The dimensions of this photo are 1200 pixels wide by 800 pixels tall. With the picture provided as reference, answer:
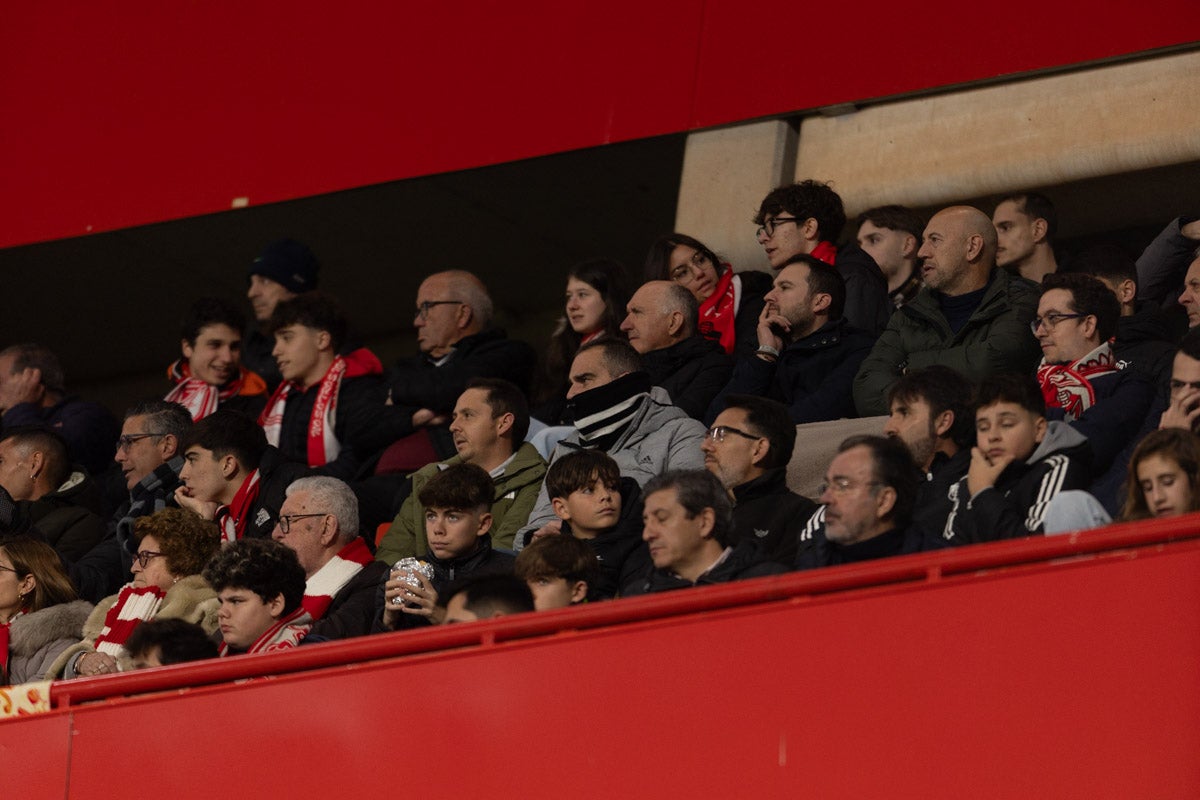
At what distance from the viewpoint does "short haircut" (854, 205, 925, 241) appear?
627cm

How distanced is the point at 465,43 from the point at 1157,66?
103 inches

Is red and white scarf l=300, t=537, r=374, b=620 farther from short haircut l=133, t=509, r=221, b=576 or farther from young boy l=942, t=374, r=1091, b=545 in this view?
young boy l=942, t=374, r=1091, b=545

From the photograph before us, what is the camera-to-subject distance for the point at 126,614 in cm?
570

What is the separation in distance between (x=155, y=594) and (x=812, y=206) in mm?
2205

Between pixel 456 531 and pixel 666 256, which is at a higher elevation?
pixel 666 256

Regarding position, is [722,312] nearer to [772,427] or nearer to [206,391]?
[772,427]

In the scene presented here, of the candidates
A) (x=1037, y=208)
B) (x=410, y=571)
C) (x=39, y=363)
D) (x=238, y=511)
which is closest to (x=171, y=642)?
(x=410, y=571)

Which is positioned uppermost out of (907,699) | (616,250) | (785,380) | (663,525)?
(616,250)

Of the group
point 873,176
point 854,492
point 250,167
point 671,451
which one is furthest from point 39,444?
point 854,492

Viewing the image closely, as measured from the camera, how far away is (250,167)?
8383 millimetres

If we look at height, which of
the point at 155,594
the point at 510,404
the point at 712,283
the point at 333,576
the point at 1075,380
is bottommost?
the point at 155,594

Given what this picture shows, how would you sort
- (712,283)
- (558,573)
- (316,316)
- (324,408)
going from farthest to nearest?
(316,316) → (324,408) → (712,283) → (558,573)

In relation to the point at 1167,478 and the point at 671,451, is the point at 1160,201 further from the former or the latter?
the point at 1167,478

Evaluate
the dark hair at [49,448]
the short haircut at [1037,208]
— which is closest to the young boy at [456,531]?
the short haircut at [1037,208]
